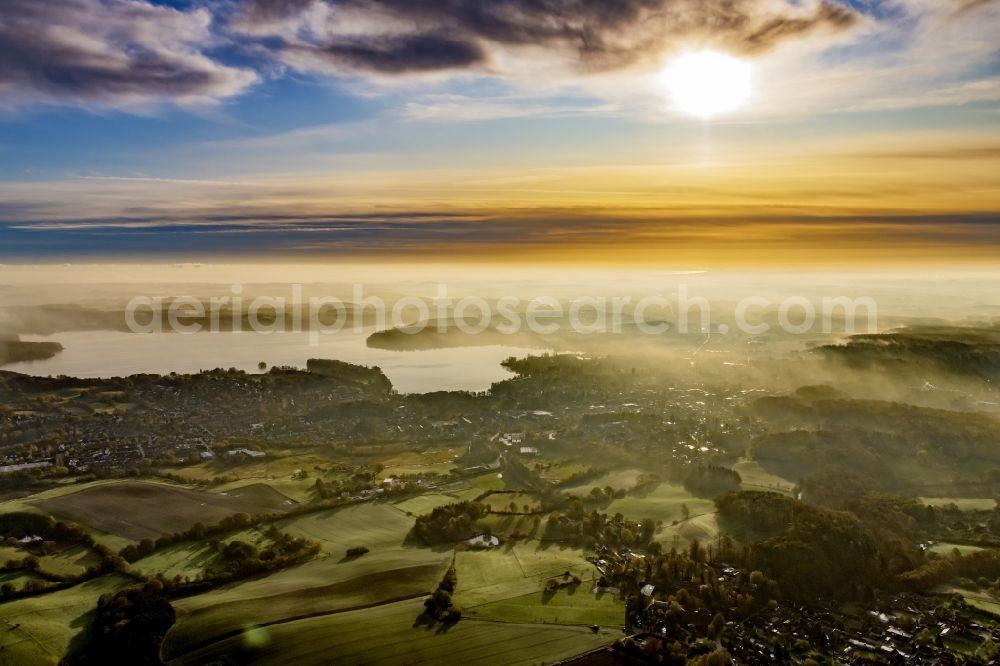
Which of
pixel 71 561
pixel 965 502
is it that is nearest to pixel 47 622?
pixel 71 561

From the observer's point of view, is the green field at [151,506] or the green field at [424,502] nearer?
the green field at [151,506]

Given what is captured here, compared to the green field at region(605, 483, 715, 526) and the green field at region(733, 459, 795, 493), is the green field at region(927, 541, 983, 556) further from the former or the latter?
the green field at region(605, 483, 715, 526)

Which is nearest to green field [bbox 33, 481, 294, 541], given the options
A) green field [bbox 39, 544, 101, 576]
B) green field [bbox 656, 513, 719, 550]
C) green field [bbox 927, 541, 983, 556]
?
green field [bbox 39, 544, 101, 576]

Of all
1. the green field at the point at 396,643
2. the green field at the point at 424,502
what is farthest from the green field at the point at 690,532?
the green field at the point at 424,502

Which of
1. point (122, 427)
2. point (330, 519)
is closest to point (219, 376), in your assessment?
point (122, 427)

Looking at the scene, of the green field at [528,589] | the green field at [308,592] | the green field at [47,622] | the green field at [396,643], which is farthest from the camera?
the green field at [528,589]

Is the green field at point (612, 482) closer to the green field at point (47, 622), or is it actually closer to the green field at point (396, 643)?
the green field at point (396, 643)
